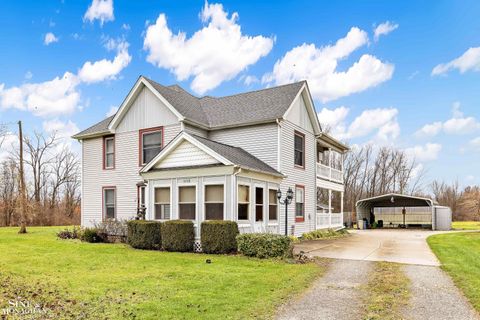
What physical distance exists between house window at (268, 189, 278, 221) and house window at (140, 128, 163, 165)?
6419 millimetres

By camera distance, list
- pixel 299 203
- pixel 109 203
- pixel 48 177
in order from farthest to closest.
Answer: pixel 48 177 < pixel 109 203 < pixel 299 203

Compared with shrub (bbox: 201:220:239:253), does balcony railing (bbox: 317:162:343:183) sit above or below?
above

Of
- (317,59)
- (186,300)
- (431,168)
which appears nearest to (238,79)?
(317,59)

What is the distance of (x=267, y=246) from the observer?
12297 millimetres

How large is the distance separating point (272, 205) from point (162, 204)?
472 centimetres

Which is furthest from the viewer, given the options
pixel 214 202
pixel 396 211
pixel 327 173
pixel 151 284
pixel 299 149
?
pixel 396 211

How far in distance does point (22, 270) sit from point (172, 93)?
12.2 metres

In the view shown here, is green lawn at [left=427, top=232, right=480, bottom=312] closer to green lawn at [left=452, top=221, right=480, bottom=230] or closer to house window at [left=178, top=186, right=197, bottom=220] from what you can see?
house window at [left=178, top=186, right=197, bottom=220]

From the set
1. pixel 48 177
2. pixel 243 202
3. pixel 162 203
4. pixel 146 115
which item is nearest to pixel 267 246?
pixel 243 202

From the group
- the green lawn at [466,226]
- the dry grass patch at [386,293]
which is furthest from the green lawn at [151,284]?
the green lawn at [466,226]

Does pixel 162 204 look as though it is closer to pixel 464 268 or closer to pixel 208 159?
pixel 208 159

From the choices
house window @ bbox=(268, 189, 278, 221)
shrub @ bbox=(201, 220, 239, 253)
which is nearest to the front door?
house window @ bbox=(268, 189, 278, 221)

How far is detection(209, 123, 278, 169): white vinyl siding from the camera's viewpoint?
1812cm

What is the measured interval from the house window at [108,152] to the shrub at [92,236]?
4345 millimetres
